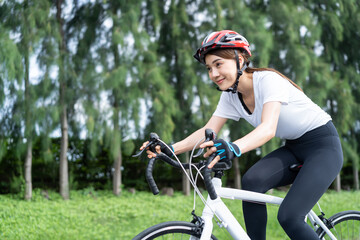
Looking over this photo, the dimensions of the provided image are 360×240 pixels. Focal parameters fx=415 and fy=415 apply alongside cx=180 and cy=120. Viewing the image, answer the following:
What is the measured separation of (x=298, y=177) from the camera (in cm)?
233

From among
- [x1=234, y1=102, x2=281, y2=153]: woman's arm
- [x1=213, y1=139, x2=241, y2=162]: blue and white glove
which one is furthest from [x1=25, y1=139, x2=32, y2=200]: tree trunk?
[x1=213, y1=139, x2=241, y2=162]: blue and white glove

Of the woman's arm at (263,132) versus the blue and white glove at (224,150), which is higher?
the woman's arm at (263,132)

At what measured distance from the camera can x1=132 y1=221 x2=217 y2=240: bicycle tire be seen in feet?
6.48

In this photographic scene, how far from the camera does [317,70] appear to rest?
10719 millimetres

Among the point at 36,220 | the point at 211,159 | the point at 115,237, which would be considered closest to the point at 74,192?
the point at 36,220

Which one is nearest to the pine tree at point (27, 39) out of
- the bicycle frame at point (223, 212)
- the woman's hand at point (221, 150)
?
the bicycle frame at point (223, 212)

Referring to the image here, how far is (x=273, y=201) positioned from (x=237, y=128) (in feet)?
23.0

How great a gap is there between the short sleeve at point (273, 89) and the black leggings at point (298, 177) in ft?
1.31

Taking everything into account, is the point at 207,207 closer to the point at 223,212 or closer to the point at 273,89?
the point at 223,212

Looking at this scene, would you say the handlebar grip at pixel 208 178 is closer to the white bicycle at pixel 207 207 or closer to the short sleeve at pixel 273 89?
the white bicycle at pixel 207 207

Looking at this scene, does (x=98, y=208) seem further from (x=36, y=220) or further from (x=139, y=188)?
(x=139, y=188)

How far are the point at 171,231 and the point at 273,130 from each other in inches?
28.8

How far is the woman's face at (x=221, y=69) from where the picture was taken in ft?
7.54

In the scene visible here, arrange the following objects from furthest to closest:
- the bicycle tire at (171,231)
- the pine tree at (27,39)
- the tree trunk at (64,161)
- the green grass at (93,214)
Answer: the tree trunk at (64,161) < the pine tree at (27,39) < the green grass at (93,214) < the bicycle tire at (171,231)
